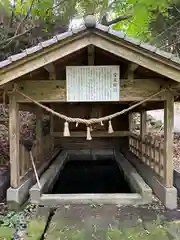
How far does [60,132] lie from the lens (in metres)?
10.1

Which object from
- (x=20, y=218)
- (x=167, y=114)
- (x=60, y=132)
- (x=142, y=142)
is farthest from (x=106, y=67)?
(x=60, y=132)

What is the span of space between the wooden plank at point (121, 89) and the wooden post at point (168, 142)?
15 cm

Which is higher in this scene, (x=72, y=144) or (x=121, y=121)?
(x=121, y=121)

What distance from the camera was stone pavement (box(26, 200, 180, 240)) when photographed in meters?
3.57

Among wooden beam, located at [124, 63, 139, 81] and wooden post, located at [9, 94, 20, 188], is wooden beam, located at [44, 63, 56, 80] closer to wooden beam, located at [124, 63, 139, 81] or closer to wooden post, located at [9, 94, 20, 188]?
wooden post, located at [9, 94, 20, 188]

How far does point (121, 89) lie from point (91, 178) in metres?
4.04

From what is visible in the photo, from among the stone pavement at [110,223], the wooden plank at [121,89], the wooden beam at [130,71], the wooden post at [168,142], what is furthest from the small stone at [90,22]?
the stone pavement at [110,223]

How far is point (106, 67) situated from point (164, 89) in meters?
1.09

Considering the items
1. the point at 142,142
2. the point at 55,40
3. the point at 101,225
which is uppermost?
the point at 55,40

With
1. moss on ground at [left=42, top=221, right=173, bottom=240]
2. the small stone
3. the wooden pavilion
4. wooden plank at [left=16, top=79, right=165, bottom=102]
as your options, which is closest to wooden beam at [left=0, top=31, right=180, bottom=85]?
the wooden pavilion

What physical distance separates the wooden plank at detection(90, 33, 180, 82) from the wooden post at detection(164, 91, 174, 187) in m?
0.56

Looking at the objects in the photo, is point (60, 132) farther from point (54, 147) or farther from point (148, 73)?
point (148, 73)

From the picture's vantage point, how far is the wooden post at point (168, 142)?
4.75m

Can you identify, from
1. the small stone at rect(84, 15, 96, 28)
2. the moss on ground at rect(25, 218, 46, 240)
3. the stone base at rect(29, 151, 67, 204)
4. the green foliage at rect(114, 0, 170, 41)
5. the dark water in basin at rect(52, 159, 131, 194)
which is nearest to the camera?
the moss on ground at rect(25, 218, 46, 240)
